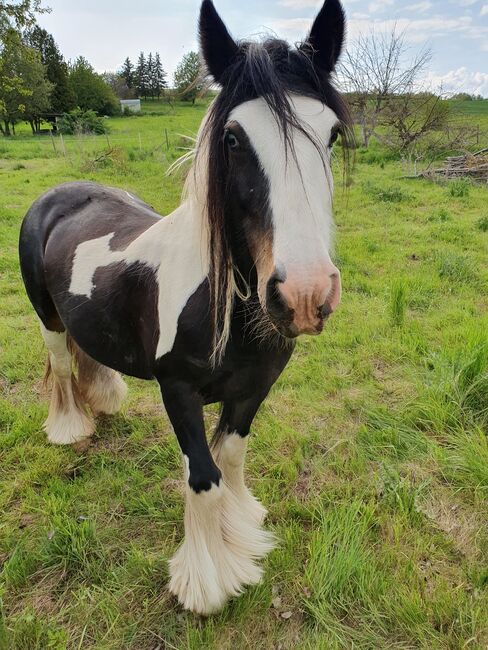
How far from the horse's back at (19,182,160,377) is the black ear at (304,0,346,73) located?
1039 mm

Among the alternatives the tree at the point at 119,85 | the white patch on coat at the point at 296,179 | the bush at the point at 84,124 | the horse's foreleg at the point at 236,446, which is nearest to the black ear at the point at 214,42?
the white patch on coat at the point at 296,179

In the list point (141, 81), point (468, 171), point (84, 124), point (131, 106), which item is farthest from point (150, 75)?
point (468, 171)

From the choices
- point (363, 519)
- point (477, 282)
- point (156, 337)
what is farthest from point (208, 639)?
point (477, 282)

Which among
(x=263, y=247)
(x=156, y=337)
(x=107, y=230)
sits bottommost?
(x=156, y=337)

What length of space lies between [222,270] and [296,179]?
0.41 meters

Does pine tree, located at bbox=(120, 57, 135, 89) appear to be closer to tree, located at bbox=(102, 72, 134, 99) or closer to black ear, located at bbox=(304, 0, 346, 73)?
tree, located at bbox=(102, 72, 134, 99)

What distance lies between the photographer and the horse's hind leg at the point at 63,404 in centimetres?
277

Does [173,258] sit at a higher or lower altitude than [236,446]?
higher

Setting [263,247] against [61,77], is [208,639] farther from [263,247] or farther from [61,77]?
[61,77]

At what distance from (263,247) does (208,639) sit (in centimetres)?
152

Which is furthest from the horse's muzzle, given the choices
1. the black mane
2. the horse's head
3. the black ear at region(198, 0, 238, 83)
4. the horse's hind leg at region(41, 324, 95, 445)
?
the horse's hind leg at region(41, 324, 95, 445)

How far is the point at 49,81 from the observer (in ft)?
128

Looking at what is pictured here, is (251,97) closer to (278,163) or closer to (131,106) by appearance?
(278,163)

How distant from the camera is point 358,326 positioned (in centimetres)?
412
